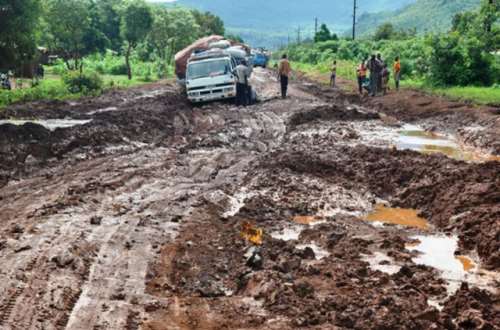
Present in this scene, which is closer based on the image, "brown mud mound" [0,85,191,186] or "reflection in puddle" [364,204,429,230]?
"reflection in puddle" [364,204,429,230]

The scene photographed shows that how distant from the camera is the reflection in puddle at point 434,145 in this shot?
15578mm

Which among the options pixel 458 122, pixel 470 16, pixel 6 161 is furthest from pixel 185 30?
pixel 6 161

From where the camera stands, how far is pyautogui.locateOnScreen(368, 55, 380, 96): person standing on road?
26716 millimetres

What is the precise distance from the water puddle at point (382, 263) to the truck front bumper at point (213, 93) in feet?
56.9

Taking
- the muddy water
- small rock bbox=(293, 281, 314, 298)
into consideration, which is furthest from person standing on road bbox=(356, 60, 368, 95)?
small rock bbox=(293, 281, 314, 298)

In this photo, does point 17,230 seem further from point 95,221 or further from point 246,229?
point 246,229

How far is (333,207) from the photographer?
435 inches

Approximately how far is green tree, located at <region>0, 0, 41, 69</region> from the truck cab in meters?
6.95

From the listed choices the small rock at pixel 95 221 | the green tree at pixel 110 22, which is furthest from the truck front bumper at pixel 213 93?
the green tree at pixel 110 22

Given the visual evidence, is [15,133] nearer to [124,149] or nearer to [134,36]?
[124,149]

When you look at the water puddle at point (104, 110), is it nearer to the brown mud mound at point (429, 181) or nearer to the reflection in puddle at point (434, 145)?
the brown mud mound at point (429, 181)

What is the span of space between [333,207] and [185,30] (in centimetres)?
4856

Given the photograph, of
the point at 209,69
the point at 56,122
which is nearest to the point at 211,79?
the point at 209,69

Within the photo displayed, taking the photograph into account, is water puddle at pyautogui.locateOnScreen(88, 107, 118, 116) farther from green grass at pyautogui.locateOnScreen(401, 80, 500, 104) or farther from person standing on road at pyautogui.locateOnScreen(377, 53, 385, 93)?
green grass at pyautogui.locateOnScreen(401, 80, 500, 104)
